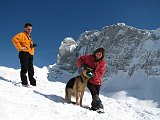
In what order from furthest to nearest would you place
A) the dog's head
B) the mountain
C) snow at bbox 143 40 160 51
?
snow at bbox 143 40 160 51, the mountain, the dog's head

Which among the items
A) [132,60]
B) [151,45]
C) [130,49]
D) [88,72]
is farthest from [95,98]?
[130,49]

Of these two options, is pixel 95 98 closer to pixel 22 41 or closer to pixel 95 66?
pixel 95 66

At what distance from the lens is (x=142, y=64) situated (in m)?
137

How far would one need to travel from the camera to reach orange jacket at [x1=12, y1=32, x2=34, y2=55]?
12.2 metres

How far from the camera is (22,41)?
40.3ft

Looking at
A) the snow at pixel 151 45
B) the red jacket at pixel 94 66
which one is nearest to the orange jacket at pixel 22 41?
the red jacket at pixel 94 66

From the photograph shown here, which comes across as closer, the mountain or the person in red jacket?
the person in red jacket

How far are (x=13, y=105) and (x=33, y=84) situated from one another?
4.87 meters

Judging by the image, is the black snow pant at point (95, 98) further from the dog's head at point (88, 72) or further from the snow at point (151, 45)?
the snow at point (151, 45)

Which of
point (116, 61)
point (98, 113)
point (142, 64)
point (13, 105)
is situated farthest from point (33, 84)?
point (116, 61)

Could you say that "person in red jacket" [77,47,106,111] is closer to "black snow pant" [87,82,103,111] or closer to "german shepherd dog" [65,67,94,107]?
"black snow pant" [87,82,103,111]

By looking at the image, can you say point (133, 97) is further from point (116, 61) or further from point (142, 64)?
point (116, 61)

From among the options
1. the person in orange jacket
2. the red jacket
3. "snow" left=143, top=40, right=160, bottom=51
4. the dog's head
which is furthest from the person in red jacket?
"snow" left=143, top=40, right=160, bottom=51

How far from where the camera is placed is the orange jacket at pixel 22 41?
1216 cm
